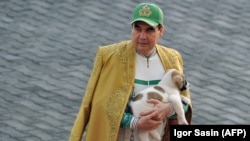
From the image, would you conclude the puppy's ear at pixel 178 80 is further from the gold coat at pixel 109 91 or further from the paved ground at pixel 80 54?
the paved ground at pixel 80 54

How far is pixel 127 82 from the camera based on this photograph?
484 cm

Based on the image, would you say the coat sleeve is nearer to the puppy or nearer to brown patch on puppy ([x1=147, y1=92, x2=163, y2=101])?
the puppy

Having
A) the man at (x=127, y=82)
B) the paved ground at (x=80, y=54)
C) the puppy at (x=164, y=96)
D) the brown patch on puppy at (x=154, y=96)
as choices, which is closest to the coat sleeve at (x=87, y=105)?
the man at (x=127, y=82)

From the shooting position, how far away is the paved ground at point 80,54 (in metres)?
8.15

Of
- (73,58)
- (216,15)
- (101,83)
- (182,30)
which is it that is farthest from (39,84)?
(101,83)

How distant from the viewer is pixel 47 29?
9758 mm

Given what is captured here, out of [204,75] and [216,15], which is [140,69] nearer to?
[204,75]

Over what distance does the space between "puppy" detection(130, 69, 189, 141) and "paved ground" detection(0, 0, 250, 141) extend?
299 cm

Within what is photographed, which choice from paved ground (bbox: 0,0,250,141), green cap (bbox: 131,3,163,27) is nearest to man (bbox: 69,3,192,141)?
green cap (bbox: 131,3,163,27)

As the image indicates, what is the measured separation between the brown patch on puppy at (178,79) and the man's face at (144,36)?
0.22m

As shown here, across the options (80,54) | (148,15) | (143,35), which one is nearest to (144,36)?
(143,35)

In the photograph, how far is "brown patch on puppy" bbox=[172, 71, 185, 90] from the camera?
15.8 feet

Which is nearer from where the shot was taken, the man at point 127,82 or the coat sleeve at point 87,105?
the man at point 127,82

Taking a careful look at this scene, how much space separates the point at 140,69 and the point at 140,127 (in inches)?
14.5
